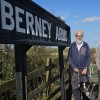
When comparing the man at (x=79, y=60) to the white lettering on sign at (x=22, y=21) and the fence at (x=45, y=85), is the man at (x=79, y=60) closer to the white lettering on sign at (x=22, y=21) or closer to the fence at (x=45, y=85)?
the fence at (x=45, y=85)

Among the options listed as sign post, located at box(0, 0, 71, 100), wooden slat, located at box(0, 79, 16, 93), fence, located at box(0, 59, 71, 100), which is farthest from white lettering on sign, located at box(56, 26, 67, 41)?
wooden slat, located at box(0, 79, 16, 93)

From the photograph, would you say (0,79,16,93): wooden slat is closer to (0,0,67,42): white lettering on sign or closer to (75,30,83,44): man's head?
(0,0,67,42): white lettering on sign

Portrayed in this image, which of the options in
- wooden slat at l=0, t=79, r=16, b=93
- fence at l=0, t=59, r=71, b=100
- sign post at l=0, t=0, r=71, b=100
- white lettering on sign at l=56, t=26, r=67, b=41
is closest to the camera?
sign post at l=0, t=0, r=71, b=100

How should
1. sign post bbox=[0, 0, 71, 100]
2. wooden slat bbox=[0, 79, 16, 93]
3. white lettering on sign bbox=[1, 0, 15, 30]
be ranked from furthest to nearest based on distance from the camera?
wooden slat bbox=[0, 79, 16, 93]
sign post bbox=[0, 0, 71, 100]
white lettering on sign bbox=[1, 0, 15, 30]

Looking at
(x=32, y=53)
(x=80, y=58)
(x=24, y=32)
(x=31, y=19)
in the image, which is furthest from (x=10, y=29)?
(x=32, y=53)

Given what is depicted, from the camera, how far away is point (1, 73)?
8086mm

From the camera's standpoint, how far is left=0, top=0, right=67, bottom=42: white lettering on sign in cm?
393

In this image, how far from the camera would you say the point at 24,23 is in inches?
178

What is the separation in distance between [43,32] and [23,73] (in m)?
1.03

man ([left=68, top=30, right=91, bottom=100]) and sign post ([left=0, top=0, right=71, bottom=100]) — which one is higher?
sign post ([left=0, top=0, right=71, bottom=100])

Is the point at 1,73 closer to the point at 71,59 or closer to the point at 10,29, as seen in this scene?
the point at 71,59

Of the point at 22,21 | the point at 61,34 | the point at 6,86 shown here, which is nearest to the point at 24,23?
the point at 22,21

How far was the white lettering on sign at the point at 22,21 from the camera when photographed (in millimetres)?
3928

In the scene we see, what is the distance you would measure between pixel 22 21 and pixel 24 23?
0.28 ft
